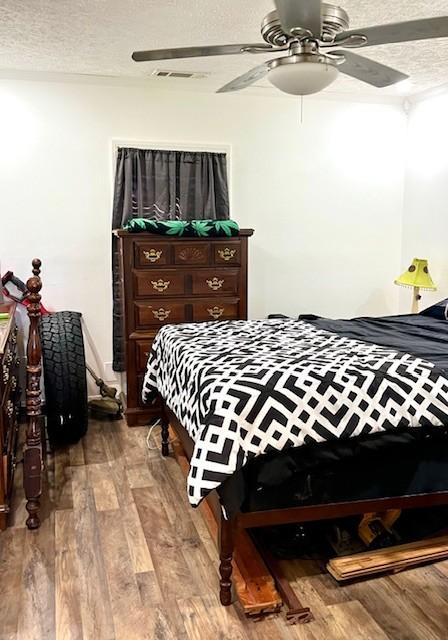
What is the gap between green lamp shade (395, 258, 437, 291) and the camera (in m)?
4.49

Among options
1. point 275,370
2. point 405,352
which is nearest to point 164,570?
point 275,370

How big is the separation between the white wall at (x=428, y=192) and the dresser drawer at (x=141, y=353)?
2444mm

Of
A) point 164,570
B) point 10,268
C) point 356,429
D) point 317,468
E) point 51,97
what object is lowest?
point 164,570

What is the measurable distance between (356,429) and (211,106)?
328 cm

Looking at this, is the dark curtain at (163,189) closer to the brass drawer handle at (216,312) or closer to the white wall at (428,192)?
the brass drawer handle at (216,312)

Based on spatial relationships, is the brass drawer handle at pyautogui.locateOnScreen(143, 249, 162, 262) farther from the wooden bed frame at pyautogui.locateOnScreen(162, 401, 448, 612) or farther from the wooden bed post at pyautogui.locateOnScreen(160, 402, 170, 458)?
the wooden bed frame at pyautogui.locateOnScreen(162, 401, 448, 612)

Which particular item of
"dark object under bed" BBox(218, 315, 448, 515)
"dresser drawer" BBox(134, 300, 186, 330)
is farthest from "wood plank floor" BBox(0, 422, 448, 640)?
"dresser drawer" BBox(134, 300, 186, 330)

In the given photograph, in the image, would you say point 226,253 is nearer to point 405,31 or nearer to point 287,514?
point 405,31

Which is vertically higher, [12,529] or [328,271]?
[328,271]

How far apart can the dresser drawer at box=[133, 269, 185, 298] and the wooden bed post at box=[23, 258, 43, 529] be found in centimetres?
112

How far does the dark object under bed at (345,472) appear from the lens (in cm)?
200

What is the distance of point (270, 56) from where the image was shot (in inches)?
143

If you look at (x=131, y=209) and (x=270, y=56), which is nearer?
(x=270, y=56)

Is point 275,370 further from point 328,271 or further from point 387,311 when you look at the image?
point 387,311
